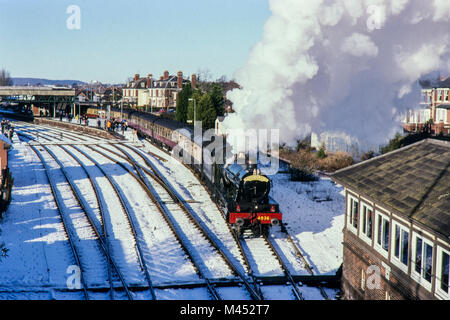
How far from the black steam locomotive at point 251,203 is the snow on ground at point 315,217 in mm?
1430

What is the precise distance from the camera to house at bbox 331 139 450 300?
9172mm

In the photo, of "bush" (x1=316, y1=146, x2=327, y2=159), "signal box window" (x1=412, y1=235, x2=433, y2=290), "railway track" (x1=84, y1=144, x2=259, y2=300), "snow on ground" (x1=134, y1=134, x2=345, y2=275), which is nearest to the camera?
"signal box window" (x1=412, y1=235, x2=433, y2=290)

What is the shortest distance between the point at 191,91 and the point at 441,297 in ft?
169

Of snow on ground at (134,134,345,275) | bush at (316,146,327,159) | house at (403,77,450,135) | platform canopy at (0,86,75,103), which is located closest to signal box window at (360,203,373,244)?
snow on ground at (134,134,345,275)

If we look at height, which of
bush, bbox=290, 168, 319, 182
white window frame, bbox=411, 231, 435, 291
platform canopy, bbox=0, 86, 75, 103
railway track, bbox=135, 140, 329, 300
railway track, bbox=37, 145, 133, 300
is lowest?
railway track, bbox=135, 140, 329, 300

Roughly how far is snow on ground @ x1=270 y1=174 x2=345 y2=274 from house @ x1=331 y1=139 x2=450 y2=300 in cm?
241

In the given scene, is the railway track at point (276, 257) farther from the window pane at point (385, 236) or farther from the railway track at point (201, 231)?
the window pane at point (385, 236)

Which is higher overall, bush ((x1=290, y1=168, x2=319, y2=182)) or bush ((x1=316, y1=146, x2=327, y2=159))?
bush ((x1=316, y1=146, x2=327, y2=159))

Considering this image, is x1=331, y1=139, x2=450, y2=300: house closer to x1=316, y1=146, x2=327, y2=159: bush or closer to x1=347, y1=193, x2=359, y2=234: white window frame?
x1=347, y1=193, x2=359, y2=234: white window frame

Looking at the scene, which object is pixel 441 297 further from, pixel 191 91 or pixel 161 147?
pixel 191 91

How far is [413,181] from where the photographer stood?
36.9ft

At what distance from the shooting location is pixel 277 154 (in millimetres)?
34750
